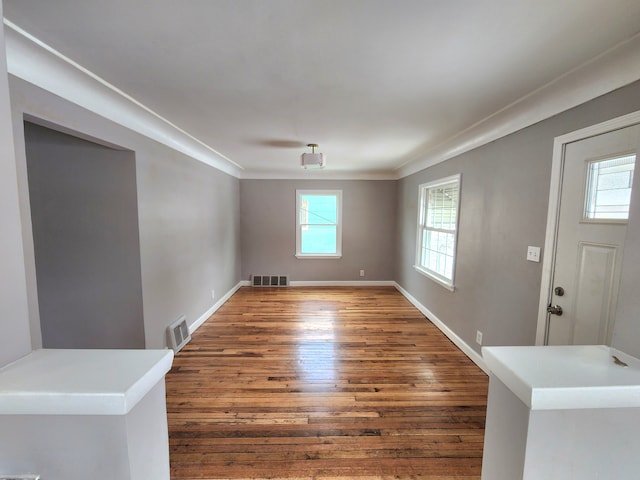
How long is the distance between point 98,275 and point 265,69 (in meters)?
2.16

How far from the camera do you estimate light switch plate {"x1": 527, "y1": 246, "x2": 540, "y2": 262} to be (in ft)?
6.46

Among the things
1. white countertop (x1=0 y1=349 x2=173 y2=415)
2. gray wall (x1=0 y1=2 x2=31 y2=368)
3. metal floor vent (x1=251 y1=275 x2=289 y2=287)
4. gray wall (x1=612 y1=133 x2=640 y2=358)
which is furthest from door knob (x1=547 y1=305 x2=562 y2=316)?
metal floor vent (x1=251 y1=275 x2=289 y2=287)

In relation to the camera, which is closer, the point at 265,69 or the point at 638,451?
the point at 638,451

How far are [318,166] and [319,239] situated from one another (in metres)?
2.43

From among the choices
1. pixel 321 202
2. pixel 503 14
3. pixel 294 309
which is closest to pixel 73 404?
pixel 503 14

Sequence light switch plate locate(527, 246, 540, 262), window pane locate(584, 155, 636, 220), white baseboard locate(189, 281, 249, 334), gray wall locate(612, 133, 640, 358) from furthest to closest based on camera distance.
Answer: white baseboard locate(189, 281, 249, 334)
light switch plate locate(527, 246, 540, 262)
window pane locate(584, 155, 636, 220)
gray wall locate(612, 133, 640, 358)

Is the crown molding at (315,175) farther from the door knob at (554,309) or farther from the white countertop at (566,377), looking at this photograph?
the white countertop at (566,377)

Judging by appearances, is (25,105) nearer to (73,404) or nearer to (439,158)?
(73,404)

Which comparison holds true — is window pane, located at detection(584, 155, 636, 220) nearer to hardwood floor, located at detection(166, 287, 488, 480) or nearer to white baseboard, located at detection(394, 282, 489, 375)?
white baseboard, located at detection(394, 282, 489, 375)

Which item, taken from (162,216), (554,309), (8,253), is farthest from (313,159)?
(8,253)

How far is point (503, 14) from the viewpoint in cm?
110

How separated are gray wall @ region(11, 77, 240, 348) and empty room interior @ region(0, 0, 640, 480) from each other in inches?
0.9

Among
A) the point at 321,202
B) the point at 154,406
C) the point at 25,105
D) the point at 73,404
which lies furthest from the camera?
the point at 321,202

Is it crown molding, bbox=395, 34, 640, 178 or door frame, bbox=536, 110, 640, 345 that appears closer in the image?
crown molding, bbox=395, 34, 640, 178
